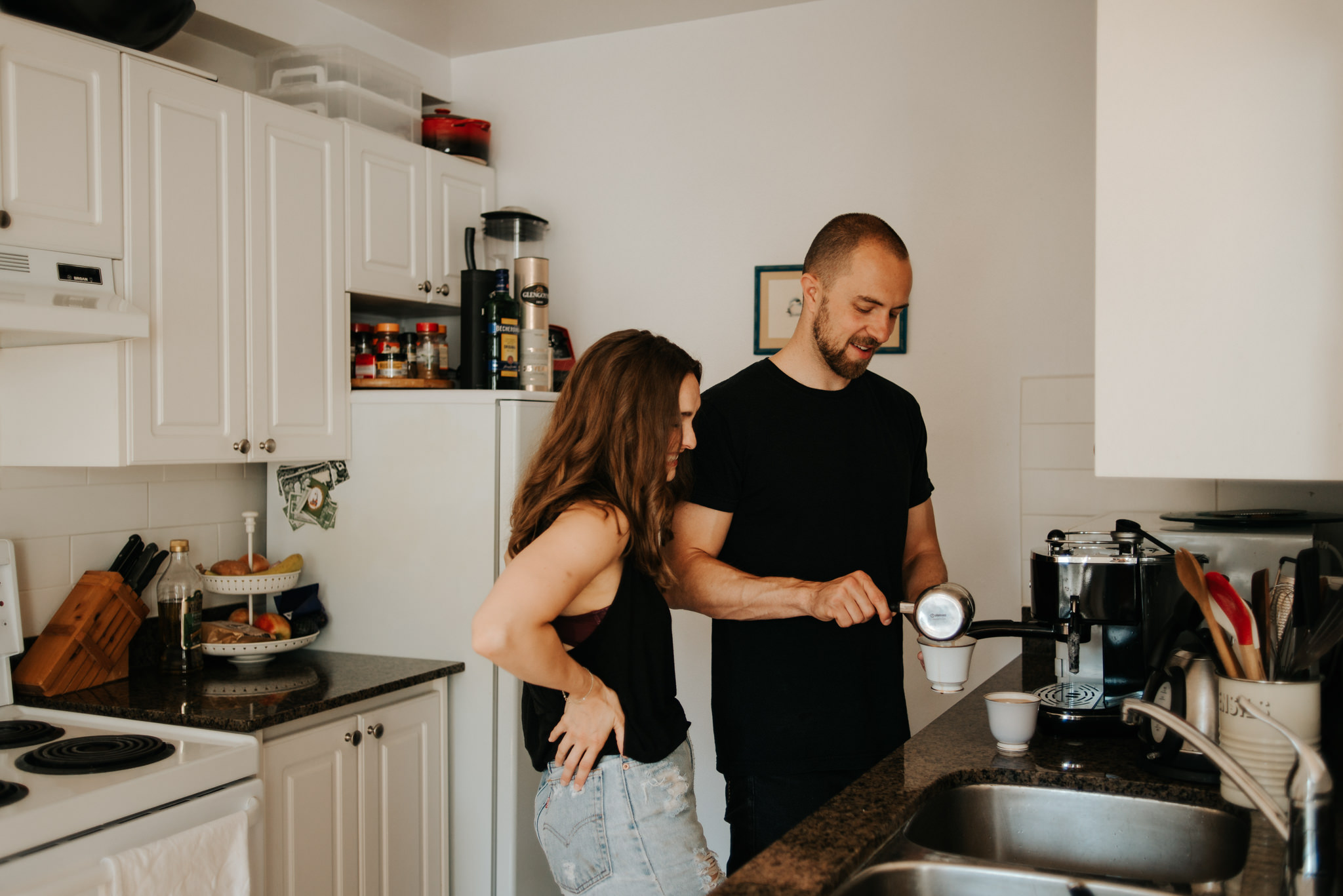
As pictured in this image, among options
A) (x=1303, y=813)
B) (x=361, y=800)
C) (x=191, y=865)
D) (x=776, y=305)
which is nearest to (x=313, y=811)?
(x=361, y=800)

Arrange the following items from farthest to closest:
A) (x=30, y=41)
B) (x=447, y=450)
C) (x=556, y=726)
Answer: (x=447, y=450) < (x=30, y=41) < (x=556, y=726)

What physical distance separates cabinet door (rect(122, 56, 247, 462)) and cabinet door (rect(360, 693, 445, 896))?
74 cm

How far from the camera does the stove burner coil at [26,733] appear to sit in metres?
2.02

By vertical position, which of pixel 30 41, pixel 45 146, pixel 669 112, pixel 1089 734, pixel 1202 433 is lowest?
pixel 1089 734

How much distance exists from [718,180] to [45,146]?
1699 millimetres

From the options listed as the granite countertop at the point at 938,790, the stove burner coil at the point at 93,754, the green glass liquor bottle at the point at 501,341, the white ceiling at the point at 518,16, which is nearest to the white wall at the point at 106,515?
the stove burner coil at the point at 93,754

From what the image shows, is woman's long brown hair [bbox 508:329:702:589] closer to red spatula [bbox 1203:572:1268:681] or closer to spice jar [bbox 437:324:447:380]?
red spatula [bbox 1203:572:1268:681]

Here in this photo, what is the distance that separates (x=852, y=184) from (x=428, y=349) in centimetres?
124

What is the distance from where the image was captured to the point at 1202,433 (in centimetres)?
120

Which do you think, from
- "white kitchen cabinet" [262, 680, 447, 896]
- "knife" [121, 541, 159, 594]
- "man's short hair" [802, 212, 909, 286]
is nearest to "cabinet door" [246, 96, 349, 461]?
"knife" [121, 541, 159, 594]

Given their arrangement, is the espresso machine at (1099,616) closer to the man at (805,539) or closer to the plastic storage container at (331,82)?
the man at (805,539)

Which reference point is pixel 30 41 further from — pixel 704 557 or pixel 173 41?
pixel 704 557

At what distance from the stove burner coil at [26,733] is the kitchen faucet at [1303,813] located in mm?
2012

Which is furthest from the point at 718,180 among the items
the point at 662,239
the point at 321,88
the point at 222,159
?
the point at 222,159
